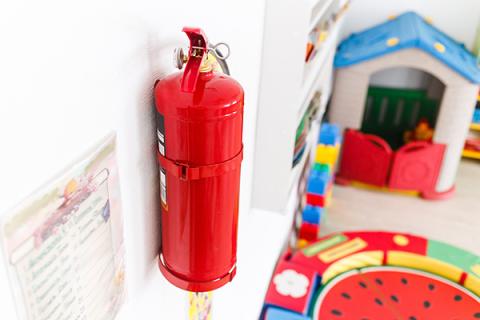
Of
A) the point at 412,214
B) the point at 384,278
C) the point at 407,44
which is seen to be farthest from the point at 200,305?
the point at 407,44

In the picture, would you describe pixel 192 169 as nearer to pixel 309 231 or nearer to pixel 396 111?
pixel 309 231

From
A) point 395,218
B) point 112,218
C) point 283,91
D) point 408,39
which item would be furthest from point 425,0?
point 112,218

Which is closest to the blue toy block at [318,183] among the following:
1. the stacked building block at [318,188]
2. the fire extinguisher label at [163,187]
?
the stacked building block at [318,188]

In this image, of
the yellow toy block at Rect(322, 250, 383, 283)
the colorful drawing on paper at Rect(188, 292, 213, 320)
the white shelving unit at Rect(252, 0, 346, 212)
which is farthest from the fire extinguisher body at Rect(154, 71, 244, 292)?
the yellow toy block at Rect(322, 250, 383, 283)

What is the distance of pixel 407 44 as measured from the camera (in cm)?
207

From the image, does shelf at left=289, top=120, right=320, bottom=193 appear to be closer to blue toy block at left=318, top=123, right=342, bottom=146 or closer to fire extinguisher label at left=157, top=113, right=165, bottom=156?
blue toy block at left=318, top=123, right=342, bottom=146

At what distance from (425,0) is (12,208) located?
2502mm

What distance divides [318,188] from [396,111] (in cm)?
98

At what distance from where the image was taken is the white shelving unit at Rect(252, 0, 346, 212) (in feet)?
3.37

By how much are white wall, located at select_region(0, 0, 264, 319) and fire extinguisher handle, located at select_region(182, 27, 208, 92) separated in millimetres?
51

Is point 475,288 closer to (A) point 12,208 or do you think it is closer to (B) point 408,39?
(B) point 408,39

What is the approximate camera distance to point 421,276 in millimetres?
1598

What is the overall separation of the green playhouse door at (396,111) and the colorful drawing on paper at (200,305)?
1.92 meters

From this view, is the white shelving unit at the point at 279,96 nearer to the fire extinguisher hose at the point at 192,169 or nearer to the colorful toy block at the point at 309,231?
the fire extinguisher hose at the point at 192,169
